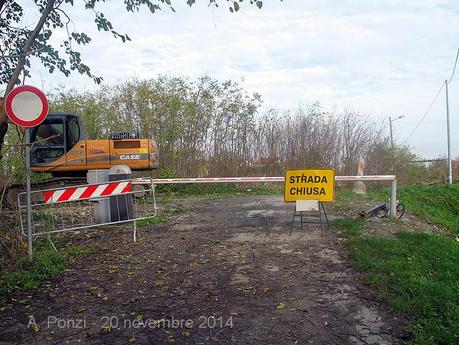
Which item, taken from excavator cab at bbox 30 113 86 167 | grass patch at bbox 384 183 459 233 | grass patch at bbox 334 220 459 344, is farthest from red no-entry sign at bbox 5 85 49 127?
grass patch at bbox 384 183 459 233

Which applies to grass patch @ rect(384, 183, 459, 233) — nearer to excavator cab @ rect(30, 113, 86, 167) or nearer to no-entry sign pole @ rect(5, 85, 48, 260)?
excavator cab @ rect(30, 113, 86, 167)

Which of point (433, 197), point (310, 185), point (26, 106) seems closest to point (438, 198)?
point (433, 197)

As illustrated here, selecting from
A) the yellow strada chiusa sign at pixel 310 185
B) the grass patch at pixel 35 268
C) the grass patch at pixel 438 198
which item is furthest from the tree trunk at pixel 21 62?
the grass patch at pixel 438 198

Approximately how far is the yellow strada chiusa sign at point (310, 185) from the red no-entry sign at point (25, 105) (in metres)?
4.49

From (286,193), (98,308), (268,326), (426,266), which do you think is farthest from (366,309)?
(286,193)

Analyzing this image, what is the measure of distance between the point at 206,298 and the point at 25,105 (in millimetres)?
3932

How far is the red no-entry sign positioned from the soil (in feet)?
7.45

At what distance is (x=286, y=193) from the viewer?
8.27 meters

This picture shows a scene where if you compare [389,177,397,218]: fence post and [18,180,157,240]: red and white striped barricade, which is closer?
[18,180,157,240]: red and white striped barricade

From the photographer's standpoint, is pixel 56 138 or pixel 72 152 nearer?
pixel 56 138

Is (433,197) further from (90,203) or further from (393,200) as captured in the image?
(90,203)

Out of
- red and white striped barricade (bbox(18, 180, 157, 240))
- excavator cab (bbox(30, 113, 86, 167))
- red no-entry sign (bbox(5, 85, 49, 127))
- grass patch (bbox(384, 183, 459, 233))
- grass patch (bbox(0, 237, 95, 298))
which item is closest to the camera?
grass patch (bbox(0, 237, 95, 298))

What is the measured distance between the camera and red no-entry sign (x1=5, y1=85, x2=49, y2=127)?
622cm

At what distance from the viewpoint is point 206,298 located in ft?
16.1
